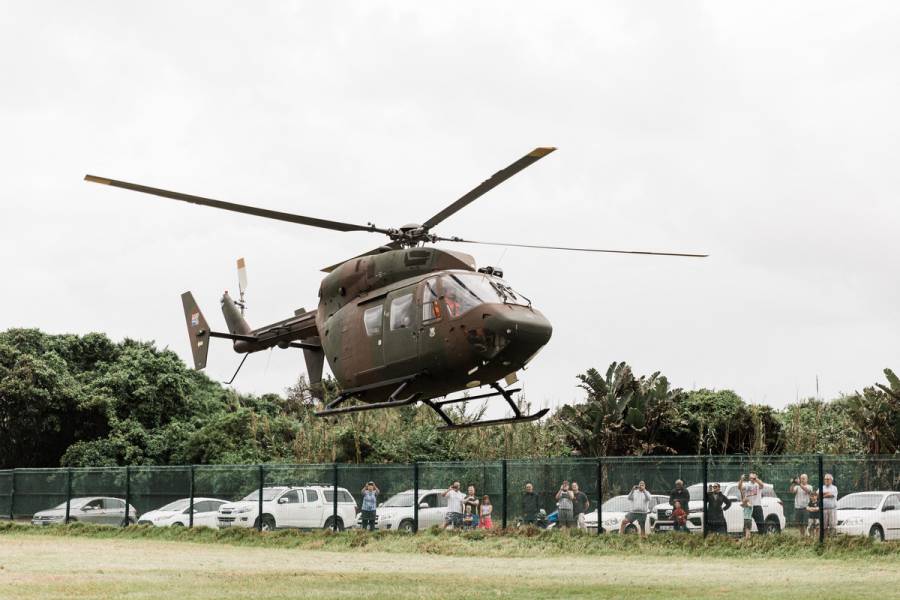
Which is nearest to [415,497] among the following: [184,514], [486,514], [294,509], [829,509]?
[486,514]

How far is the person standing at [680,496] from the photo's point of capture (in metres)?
23.4

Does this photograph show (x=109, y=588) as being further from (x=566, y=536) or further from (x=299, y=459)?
(x=299, y=459)

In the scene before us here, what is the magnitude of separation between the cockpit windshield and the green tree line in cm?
1514

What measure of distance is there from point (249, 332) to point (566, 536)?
→ 323 inches

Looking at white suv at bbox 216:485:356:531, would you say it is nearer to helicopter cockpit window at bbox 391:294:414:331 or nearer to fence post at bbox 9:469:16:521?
fence post at bbox 9:469:16:521

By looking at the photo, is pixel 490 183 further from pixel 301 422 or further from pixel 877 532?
pixel 301 422

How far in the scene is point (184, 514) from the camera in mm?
31469

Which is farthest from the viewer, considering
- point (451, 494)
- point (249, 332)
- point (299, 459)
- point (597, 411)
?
point (299, 459)

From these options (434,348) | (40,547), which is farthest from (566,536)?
(40,547)

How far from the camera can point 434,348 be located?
1614cm

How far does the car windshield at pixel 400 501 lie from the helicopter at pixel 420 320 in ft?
29.0

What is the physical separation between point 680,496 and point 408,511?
7170 millimetres

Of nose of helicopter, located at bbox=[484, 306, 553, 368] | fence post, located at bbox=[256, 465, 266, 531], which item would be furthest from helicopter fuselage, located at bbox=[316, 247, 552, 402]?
fence post, located at bbox=[256, 465, 266, 531]

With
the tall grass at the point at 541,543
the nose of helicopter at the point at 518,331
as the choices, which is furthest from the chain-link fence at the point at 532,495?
the nose of helicopter at the point at 518,331
